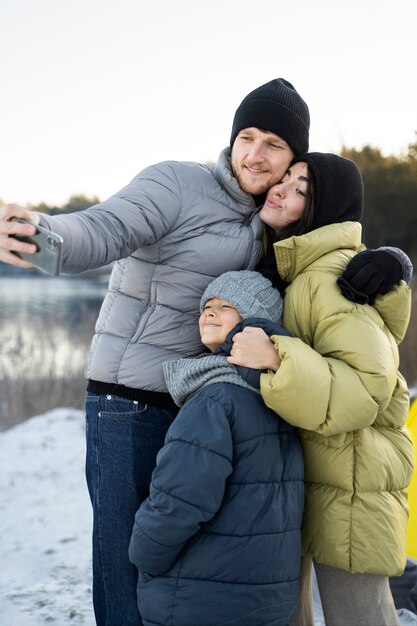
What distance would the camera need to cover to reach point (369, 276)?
2062 millimetres

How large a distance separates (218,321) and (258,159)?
53cm

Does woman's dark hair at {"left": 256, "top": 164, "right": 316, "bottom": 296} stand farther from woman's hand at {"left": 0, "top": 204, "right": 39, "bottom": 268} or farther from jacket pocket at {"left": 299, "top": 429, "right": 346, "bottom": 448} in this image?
woman's hand at {"left": 0, "top": 204, "right": 39, "bottom": 268}

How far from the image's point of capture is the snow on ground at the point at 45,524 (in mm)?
3383

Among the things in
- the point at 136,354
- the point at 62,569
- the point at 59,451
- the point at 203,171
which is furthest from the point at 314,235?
the point at 59,451

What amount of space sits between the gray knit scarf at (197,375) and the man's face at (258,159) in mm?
583

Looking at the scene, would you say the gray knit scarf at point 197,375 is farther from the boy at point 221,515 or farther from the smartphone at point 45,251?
the smartphone at point 45,251

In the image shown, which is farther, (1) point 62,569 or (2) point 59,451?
(2) point 59,451

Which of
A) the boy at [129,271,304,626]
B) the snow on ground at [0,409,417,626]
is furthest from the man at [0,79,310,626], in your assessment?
the snow on ground at [0,409,417,626]

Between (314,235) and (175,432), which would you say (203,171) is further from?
(175,432)

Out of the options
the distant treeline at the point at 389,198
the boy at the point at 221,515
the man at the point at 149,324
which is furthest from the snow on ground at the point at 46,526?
the distant treeline at the point at 389,198

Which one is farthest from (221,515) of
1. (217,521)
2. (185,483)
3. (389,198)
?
(389,198)

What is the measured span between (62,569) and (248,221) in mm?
2389

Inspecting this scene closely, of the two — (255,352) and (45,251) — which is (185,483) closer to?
(255,352)

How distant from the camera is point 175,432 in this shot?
1.92 meters
